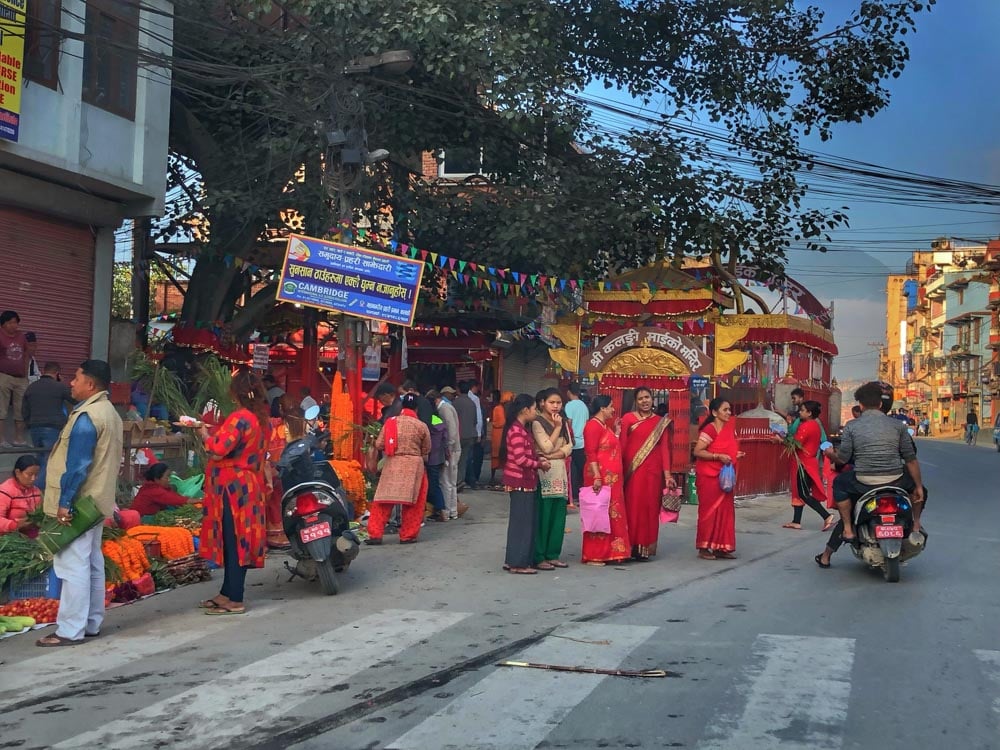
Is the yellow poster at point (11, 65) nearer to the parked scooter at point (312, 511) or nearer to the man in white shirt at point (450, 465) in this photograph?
the man in white shirt at point (450, 465)

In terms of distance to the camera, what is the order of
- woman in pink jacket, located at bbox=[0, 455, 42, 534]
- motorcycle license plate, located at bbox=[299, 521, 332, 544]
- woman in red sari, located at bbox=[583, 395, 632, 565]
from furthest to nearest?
woman in red sari, located at bbox=[583, 395, 632, 565]
motorcycle license plate, located at bbox=[299, 521, 332, 544]
woman in pink jacket, located at bbox=[0, 455, 42, 534]

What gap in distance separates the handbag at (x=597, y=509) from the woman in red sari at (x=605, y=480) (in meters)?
0.06

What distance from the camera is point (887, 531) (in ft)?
28.4

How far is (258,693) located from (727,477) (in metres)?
5.96

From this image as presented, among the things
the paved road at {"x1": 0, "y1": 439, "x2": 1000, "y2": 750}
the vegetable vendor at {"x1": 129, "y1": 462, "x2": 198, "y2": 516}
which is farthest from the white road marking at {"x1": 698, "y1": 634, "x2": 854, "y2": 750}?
the vegetable vendor at {"x1": 129, "y1": 462, "x2": 198, "y2": 516}

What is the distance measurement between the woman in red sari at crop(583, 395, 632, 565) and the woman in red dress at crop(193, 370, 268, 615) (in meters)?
3.45

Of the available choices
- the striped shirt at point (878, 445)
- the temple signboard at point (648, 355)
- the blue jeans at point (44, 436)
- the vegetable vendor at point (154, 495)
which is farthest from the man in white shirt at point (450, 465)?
the striped shirt at point (878, 445)

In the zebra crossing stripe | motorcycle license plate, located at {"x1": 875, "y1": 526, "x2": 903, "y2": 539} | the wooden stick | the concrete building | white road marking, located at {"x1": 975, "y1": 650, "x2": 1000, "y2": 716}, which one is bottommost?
the zebra crossing stripe

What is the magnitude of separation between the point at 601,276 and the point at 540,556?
35.2ft

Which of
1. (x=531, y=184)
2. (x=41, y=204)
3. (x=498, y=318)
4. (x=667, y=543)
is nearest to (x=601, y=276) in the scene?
(x=531, y=184)

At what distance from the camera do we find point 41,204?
549 inches

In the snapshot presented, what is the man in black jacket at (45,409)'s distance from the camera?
1213 centimetres

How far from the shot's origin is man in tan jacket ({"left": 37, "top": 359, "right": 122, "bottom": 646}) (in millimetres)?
6699

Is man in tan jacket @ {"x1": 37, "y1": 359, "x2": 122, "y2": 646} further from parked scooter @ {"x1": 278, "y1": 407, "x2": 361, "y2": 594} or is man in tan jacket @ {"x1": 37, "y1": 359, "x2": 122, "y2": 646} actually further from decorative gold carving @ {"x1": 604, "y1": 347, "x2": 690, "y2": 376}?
decorative gold carving @ {"x1": 604, "y1": 347, "x2": 690, "y2": 376}
